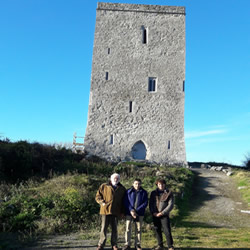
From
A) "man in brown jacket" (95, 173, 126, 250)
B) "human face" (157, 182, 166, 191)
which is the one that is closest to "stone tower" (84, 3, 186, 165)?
"human face" (157, 182, 166, 191)

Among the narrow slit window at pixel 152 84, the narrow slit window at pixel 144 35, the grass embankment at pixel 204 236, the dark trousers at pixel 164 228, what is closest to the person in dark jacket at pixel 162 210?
the dark trousers at pixel 164 228

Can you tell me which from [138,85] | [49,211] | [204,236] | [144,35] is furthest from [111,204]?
[144,35]

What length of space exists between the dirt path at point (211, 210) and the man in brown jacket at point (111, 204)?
579 mm

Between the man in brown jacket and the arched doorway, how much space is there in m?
16.9

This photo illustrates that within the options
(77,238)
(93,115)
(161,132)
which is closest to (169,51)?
(161,132)

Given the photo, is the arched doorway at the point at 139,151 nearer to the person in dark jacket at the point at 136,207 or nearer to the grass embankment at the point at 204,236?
the grass embankment at the point at 204,236

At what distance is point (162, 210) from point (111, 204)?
1.16 m

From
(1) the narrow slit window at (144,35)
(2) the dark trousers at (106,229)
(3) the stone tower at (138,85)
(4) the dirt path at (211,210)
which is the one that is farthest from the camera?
(1) the narrow slit window at (144,35)

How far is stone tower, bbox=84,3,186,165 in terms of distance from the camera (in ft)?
75.6

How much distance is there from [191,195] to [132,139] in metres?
9.68

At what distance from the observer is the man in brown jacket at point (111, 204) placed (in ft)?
19.4

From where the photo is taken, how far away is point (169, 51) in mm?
24578

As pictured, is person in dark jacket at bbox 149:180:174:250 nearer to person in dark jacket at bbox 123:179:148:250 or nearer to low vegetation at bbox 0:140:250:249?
person in dark jacket at bbox 123:179:148:250

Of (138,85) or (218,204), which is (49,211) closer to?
(218,204)
